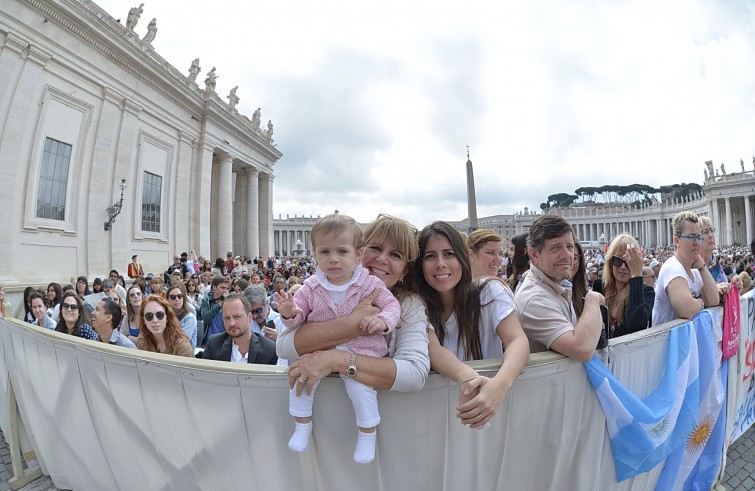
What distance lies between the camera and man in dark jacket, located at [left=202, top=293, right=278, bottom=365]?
3451 millimetres

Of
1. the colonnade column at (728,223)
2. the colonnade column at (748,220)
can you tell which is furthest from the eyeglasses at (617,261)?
the colonnade column at (728,223)

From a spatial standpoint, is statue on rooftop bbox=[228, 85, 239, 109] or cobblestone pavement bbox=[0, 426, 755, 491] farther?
statue on rooftop bbox=[228, 85, 239, 109]

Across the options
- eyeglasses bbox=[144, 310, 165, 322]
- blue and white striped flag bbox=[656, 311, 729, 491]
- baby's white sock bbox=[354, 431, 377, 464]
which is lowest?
blue and white striped flag bbox=[656, 311, 729, 491]

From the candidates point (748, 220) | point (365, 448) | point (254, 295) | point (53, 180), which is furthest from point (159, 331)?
point (748, 220)

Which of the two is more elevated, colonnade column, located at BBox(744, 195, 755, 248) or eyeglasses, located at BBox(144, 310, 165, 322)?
colonnade column, located at BBox(744, 195, 755, 248)

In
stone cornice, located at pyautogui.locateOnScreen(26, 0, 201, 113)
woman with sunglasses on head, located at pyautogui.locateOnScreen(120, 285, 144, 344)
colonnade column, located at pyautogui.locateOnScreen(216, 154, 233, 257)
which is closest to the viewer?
woman with sunglasses on head, located at pyautogui.locateOnScreen(120, 285, 144, 344)

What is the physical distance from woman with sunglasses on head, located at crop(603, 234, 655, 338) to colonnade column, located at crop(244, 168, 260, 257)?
29.7m

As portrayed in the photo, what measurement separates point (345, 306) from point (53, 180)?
714 inches

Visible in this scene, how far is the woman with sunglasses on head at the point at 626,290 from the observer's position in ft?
10.6

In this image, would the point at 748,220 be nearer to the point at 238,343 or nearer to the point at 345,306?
the point at 238,343

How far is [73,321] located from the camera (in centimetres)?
508

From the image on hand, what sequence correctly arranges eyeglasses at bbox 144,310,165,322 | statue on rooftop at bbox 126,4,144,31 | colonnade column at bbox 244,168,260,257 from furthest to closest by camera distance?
1. colonnade column at bbox 244,168,260,257
2. statue on rooftop at bbox 126,4,144,31
3. eyeglasses at bbox 144,310,165,322

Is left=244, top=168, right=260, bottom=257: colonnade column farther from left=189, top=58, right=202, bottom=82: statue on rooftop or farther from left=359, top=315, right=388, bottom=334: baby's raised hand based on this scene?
left=359, top=315, right=388, bottom=334: baby's raised hand

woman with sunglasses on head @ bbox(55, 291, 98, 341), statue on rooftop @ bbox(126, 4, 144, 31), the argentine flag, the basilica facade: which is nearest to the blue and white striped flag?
the argentine flag
